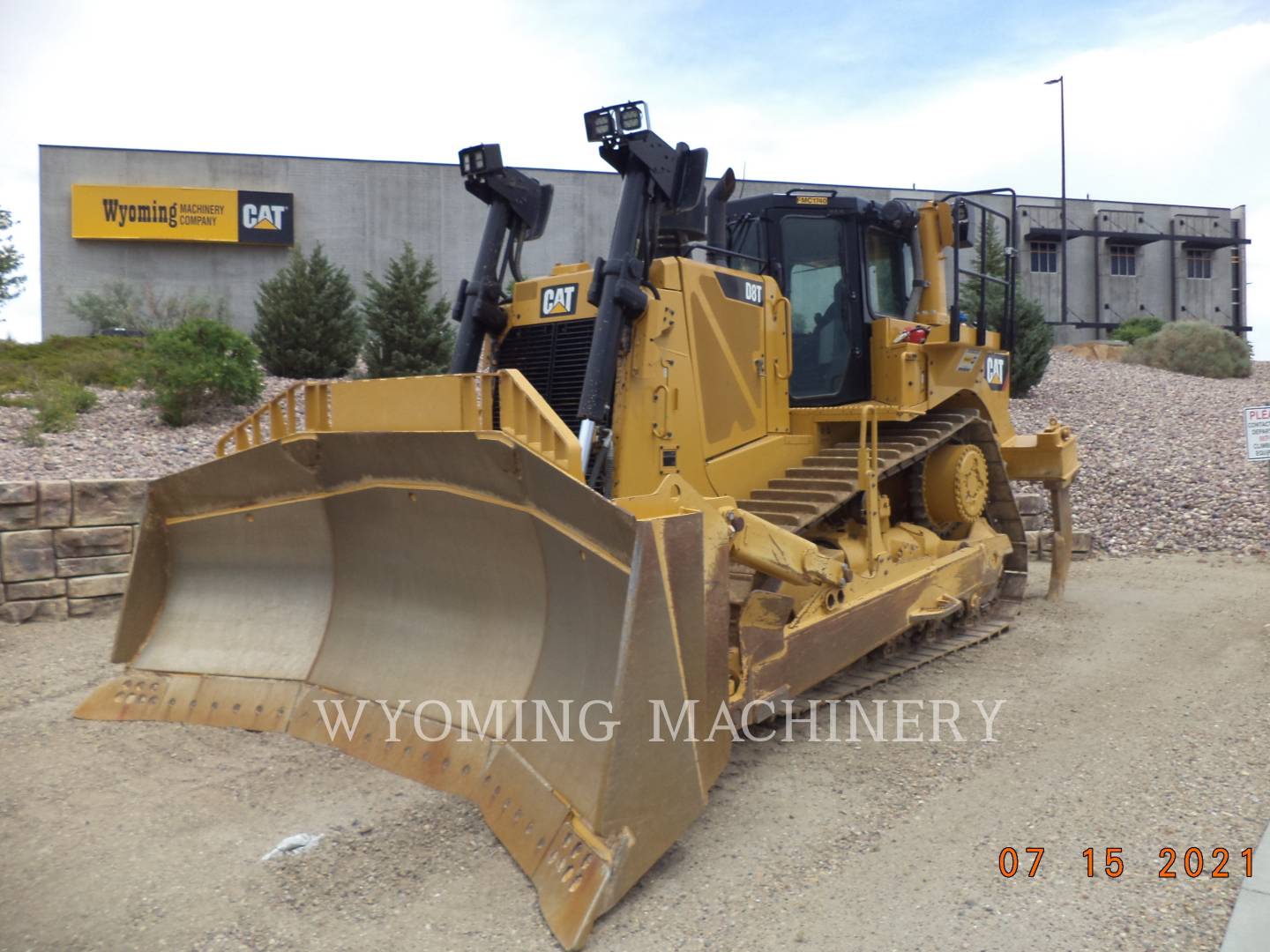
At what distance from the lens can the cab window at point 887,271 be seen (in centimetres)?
607

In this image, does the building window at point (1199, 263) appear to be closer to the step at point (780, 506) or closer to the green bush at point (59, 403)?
the green bush at point (59, 403)

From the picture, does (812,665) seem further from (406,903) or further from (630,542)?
(406,903)

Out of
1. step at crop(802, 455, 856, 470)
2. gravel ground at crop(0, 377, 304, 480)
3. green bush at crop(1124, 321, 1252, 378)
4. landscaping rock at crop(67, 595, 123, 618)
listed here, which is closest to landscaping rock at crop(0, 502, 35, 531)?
landscaping rock at crop(67, 595, 123, 618)

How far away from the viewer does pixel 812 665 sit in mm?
4531

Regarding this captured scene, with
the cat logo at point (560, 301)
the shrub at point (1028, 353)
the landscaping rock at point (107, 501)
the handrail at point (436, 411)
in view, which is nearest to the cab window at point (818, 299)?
the cat logo at point (560, 301)

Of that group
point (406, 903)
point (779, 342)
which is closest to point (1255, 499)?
point (779, 342)

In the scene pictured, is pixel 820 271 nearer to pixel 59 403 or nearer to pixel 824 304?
pixel 824 304

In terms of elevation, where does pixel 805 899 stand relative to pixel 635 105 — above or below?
below

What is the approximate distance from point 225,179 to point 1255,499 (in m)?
26.0

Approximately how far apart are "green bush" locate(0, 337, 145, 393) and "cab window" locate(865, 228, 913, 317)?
9.77 metres

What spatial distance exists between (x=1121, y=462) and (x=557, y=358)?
999 cm

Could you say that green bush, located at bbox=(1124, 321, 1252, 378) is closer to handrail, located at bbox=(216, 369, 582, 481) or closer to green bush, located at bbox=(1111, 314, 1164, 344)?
green bush, located at bbox=(1111, 314, 1164, 344)

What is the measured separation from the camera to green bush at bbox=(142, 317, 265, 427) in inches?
433

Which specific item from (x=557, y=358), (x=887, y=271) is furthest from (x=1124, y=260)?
(x=557, y=358)
